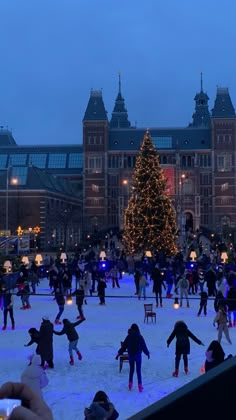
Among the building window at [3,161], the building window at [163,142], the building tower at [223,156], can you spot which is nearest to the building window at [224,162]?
the building tower at [223,156]

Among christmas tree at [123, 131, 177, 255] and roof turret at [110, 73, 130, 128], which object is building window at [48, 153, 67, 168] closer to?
roof turret at [110, 73, 130, 128]

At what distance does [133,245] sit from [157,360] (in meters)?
20.9

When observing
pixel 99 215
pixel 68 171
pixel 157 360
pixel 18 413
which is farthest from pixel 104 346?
pixel 68 171

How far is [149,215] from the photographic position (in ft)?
103

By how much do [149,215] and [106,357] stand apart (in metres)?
21.1

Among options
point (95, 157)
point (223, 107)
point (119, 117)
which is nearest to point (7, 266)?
point (95, 157)

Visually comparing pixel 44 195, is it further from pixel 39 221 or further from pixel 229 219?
pixel 229 219

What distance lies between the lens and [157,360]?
1011 cm

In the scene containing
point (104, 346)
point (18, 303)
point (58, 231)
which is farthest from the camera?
point (58, 231)

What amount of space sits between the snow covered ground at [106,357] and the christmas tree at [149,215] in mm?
13142

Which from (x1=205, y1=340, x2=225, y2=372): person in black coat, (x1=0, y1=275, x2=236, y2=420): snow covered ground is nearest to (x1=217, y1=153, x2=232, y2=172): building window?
(x1=0, y1=275, x2=236, y2=420): snow covered ground

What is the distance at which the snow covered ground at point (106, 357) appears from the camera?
7.80 metres

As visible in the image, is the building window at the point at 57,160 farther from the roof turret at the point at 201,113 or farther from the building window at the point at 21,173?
the building window at the point at 21,173

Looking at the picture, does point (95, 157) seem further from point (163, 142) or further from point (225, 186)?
point (225, 186)
